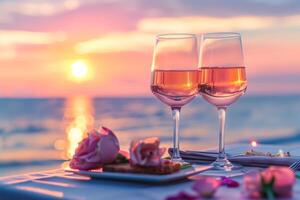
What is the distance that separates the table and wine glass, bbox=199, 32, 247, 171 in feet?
0.72

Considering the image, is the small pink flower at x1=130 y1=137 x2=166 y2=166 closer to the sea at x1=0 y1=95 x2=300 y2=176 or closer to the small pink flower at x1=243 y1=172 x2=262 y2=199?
the small pink flower at x1=243 y1=172 x2=262 y2=199

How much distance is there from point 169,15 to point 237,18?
7.65ft

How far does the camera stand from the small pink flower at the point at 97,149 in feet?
3.89

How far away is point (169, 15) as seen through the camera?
15.9 m

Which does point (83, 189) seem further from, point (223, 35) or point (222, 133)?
point (223, 35)

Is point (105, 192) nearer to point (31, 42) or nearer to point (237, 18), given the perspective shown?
point (237, 18)

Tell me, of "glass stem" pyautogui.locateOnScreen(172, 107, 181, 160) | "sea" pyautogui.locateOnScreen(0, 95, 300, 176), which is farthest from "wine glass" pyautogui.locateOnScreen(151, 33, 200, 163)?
"sea" pyautogui.locateOnScreen(0, 95, 300, 176)

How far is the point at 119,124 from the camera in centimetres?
1867

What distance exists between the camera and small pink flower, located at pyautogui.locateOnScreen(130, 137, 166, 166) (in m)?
1.12

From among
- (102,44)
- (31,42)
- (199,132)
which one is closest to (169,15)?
(199,132)

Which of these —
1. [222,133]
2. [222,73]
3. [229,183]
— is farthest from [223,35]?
[229,183]

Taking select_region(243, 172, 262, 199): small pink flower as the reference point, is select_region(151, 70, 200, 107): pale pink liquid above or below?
above

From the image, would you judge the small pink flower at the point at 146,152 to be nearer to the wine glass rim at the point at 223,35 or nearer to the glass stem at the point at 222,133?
the glass stem at the point at 222,133

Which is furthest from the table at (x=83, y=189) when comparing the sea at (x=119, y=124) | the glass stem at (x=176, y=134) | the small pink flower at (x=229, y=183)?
the sea at (x=119, y=124)
